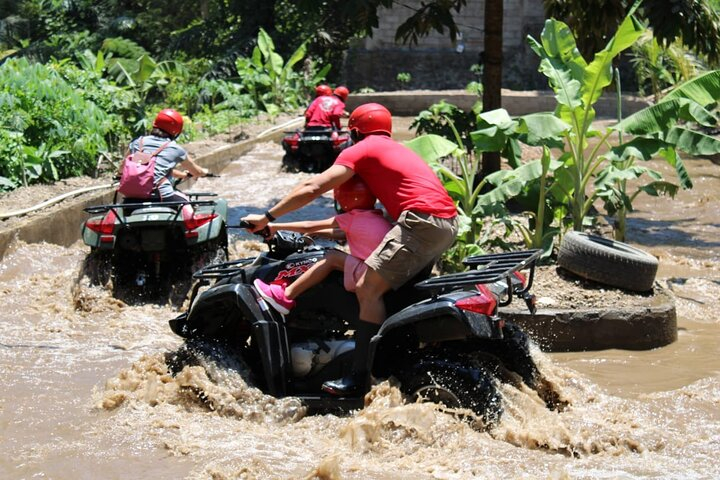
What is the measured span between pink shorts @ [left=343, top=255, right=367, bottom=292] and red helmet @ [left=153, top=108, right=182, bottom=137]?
180 inches

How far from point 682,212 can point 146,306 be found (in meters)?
8.65

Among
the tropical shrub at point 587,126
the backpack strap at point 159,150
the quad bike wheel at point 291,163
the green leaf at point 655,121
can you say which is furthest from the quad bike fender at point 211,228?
the quad bike wheel at point 291,163

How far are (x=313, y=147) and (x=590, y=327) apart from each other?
1053cm

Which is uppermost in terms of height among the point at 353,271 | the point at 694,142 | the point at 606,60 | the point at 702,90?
the point at 606,60

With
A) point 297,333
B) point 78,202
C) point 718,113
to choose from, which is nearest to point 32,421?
point 297,333

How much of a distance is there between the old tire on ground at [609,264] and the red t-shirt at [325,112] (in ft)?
32.3

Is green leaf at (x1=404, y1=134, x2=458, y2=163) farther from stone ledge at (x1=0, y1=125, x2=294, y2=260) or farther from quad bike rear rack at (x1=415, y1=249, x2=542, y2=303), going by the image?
quad bike rear rack at (x1=415, y1=249, x2=542, y2=303)

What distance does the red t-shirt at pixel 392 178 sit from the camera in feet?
19.2

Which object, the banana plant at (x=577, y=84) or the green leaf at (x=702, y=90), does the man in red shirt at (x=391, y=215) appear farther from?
the green leaf at (x=702, y=90)

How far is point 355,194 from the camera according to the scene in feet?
19.7

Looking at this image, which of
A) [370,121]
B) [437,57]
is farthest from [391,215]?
[437,57]

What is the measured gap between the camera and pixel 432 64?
3425cm

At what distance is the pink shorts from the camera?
19.2 feet

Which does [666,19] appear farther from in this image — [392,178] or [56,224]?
[56,224]
